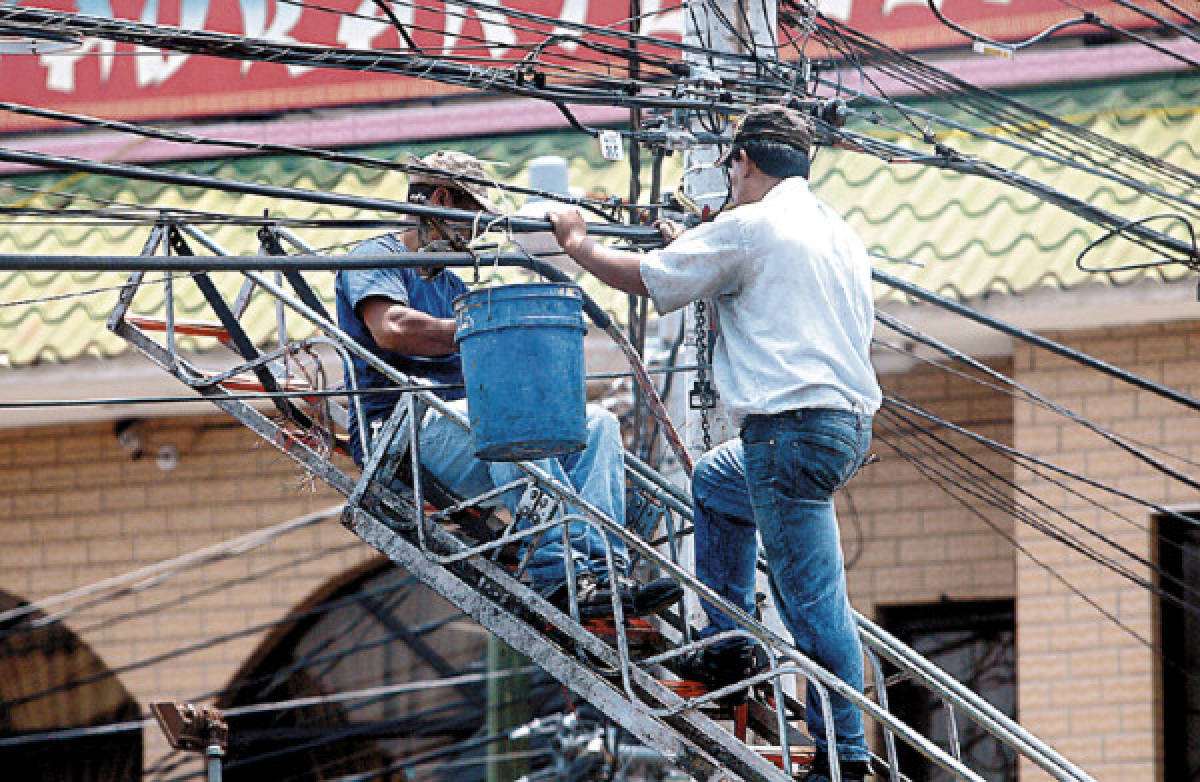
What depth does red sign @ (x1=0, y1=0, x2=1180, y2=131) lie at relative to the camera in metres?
12.6

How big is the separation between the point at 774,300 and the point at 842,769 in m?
1.57

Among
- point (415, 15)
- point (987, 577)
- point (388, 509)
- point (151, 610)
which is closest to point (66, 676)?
point (151, 610)

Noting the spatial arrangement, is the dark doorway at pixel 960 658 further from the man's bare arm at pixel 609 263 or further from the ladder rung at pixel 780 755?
the man's bare arm at pixel 609 263

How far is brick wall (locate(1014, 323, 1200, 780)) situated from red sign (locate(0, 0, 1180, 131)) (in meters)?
2.42

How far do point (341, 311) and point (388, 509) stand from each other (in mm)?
821

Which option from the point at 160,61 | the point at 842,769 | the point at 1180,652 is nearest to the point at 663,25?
the point at 160,61

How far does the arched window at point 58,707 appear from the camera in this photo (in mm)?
13641

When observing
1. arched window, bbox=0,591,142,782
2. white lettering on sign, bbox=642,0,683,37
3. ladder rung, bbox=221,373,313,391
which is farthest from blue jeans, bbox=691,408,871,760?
arched window, bbox=0,591,142,782

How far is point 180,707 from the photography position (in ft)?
28.0

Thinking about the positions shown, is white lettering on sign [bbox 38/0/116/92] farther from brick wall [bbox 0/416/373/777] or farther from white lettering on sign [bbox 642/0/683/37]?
white lettering on sign [bbox 642/0/683/37]

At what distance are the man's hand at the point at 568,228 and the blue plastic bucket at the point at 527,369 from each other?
0.59 feet

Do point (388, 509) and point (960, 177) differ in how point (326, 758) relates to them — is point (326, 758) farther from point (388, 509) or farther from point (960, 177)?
point (388, 509)

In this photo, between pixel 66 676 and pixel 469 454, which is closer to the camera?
pixel 469 454

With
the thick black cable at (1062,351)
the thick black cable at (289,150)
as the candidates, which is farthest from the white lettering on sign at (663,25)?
the thick black cable at (289,150)
